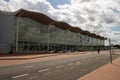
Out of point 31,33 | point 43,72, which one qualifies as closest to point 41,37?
point 31,33

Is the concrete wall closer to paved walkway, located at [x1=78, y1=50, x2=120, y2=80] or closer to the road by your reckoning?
the road

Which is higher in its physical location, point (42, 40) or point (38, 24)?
point (38, 24)

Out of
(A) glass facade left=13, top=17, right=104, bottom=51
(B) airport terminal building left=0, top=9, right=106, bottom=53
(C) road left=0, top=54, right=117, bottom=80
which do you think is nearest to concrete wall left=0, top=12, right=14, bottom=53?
(B) airport terminal building left=0, top=9, right=106, bottom=53

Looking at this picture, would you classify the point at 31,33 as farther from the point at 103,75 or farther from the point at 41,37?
the point at 103,75

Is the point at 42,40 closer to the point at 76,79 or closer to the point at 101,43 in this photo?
the point at 76,79

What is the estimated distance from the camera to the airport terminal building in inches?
1945

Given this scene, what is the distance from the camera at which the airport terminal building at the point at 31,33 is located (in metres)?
49.4

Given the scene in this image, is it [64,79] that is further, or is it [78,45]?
[78,45]

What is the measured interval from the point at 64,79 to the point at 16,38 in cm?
3772

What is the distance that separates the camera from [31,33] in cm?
5759

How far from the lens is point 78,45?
338 ft

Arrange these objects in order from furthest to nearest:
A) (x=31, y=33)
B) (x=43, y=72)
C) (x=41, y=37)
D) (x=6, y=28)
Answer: (x=41, y=37) < (x=31, y=33) < (x=6, y=28) < (x=43, y=72)

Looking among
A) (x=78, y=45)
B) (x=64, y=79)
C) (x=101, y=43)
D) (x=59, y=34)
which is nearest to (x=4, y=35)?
(x=59, y=34)

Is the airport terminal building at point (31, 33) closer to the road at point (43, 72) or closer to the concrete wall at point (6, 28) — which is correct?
the concrete wall at point (6, 28)
